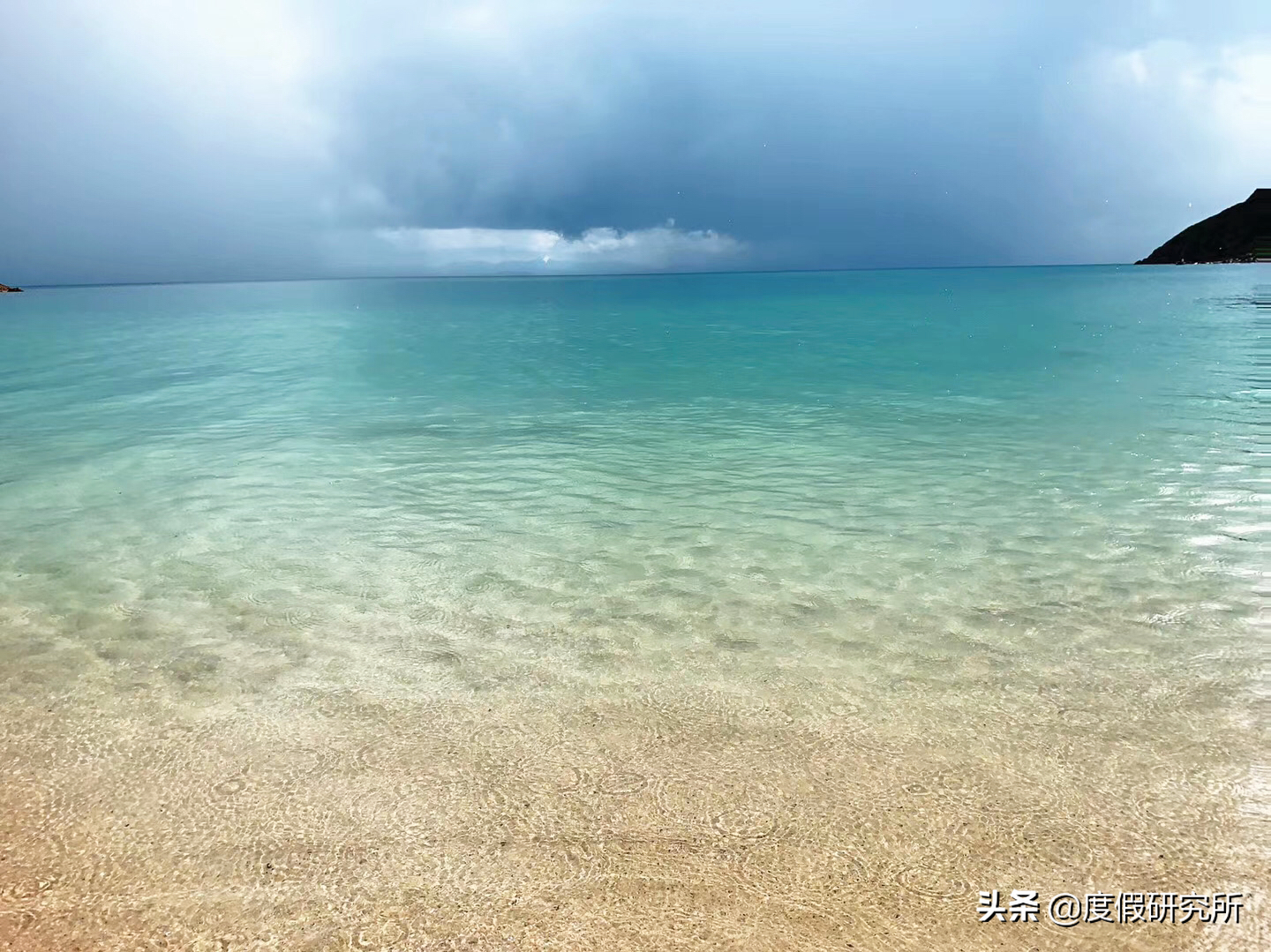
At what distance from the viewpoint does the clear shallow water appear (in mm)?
4555

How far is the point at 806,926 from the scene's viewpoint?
13.9ft

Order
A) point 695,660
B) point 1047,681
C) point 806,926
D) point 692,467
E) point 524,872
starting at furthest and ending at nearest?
point 692,467 → point 695,660 → point 1047,681 → point 524,872 → point 806,926

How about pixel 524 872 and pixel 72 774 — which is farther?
pixel 72 774

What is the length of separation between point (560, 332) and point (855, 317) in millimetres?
29855

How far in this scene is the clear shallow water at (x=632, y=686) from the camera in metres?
4.55

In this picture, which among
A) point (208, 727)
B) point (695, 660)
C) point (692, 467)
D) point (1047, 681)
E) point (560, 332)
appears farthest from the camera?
point (560, 332)

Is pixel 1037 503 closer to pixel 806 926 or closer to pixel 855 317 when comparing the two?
pixel 806 926

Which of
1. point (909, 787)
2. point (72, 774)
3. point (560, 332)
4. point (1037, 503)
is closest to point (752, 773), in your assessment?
point (909, 787)

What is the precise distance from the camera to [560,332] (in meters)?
61.2

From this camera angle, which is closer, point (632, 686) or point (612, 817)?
point (612, 817)

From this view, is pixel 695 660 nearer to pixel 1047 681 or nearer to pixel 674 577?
pixel 674 577

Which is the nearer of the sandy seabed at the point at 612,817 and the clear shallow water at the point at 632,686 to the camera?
the sandy seabed at the point at 612,817

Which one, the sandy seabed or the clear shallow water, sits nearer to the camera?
the sandy seabed

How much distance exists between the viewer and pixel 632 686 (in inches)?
269
